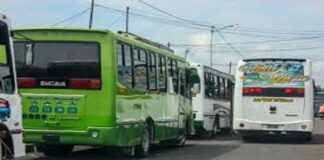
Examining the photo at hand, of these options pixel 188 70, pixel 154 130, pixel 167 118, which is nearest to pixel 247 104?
pixel 188 70

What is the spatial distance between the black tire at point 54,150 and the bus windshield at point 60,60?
8.95 feet

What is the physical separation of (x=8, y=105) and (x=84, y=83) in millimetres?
4729

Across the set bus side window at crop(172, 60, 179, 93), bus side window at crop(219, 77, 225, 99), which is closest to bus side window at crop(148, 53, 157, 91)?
bus side window at crop(172, 60, 179, 93)

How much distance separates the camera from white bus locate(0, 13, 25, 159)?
10922 millimetres

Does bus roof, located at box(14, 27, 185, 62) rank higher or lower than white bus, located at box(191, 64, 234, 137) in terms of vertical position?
higher

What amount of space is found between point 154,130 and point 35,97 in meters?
4.34

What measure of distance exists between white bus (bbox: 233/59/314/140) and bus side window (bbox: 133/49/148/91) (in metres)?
8.42

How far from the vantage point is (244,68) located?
2630 cm

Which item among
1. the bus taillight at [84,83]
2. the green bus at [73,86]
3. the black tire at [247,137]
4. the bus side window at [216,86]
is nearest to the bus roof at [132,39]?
the green bus at [73,86]

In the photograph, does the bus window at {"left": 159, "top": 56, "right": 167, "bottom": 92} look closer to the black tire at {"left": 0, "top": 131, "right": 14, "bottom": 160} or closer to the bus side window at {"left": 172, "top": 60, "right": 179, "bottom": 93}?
the bus side window at {"left": 172, "top": 60, "right": 179, "bottom": 93}

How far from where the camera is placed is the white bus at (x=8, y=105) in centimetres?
1092

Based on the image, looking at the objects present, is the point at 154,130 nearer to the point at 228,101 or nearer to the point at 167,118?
the point at 167,118

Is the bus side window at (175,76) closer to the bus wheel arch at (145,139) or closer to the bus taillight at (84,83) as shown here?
the bus wheel arch at (145,139)

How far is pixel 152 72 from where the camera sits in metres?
19.0
